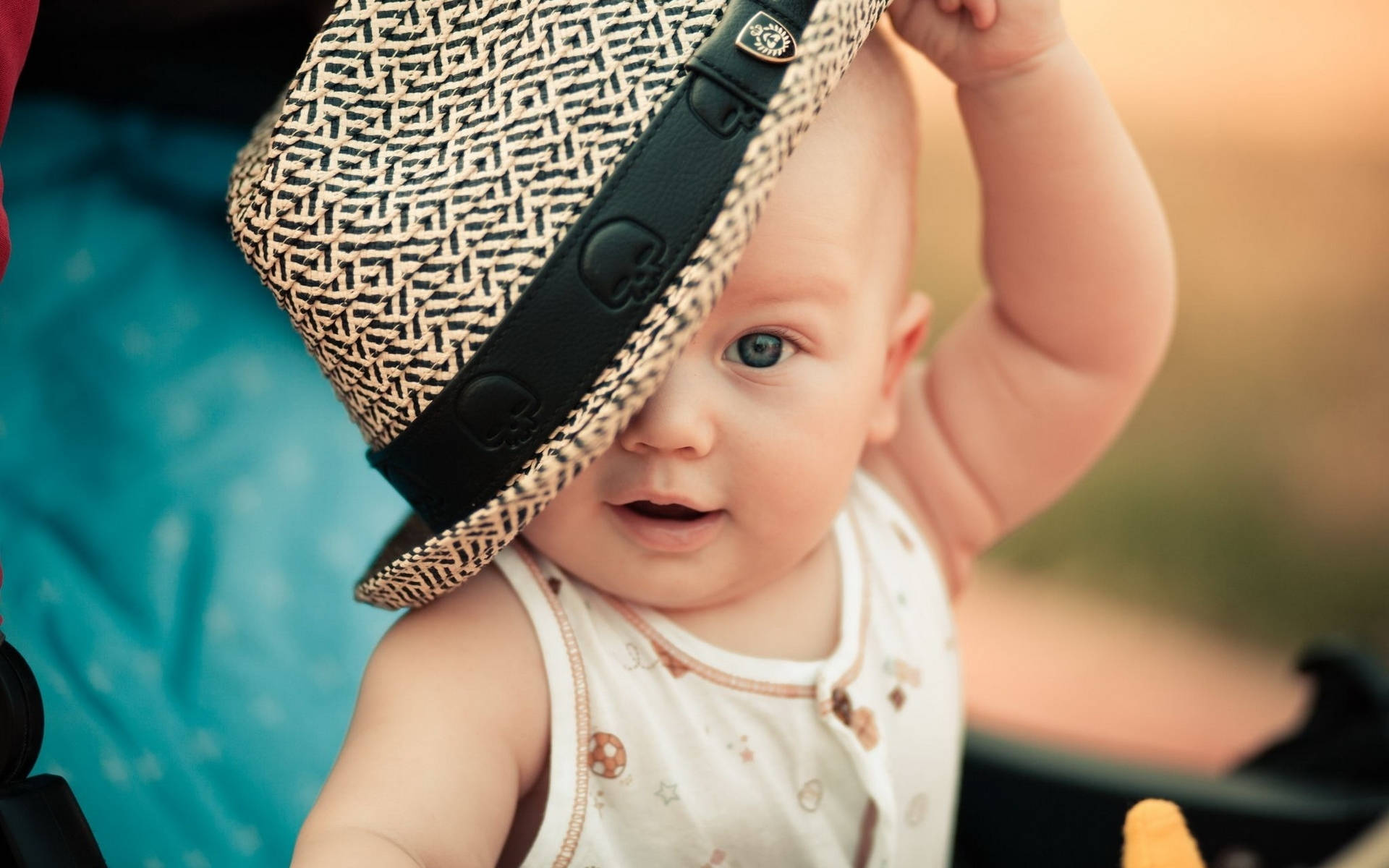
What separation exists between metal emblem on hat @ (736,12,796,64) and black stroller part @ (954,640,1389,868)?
0.69 meters

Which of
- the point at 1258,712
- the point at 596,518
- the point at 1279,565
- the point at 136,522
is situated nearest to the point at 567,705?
the point at 596,518

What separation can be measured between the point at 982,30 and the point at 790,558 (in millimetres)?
348

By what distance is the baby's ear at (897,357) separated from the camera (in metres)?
0.80

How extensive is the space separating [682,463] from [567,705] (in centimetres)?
18

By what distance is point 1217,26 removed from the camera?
1.96 metres

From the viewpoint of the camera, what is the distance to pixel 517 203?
557 millimetres

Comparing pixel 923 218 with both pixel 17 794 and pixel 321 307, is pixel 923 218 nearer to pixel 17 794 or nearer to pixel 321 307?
pixel 321 307

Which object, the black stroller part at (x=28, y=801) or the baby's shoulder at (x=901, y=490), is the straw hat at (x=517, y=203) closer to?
the black stroller part at (x=28, y=801)

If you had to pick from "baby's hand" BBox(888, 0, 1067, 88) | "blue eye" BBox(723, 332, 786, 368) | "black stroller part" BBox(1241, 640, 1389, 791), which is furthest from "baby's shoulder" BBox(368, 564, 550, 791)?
"black stroller part" BBox(1241, 640, 1389, 791)

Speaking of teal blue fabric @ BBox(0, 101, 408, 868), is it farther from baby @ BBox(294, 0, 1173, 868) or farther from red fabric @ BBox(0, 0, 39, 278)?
red fabric @ BBox(0, 0, 39, 278)

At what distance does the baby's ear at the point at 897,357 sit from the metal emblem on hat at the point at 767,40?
10.6 inches

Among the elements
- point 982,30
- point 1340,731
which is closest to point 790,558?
point 982,30

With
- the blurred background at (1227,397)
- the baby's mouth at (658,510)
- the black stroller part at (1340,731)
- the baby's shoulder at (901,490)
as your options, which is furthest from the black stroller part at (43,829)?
the blurred background at (1227,397)

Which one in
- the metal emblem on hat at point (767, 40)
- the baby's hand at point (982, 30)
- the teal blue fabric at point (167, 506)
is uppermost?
the baby's hand at point (982, 30)
